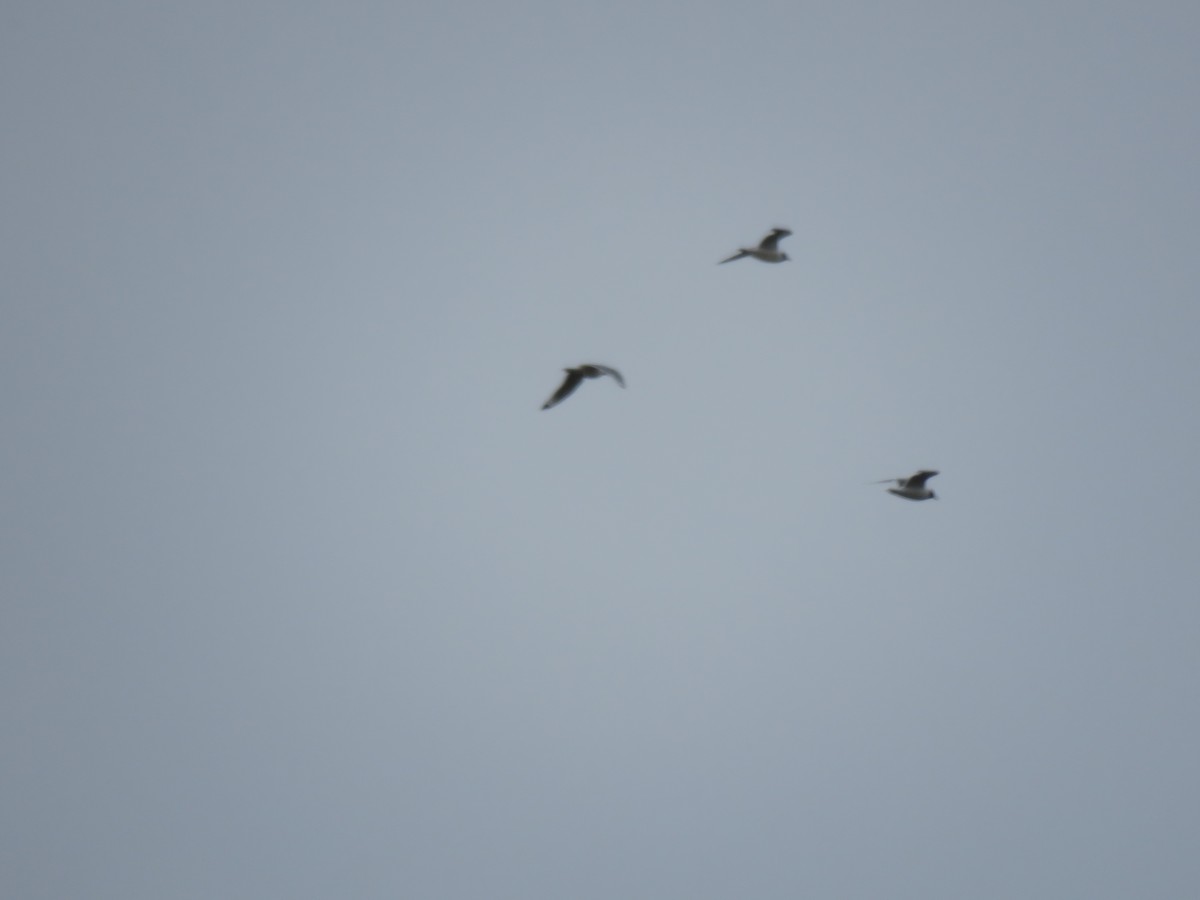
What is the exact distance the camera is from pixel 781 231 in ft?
180

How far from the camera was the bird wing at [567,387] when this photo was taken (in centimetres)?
4775

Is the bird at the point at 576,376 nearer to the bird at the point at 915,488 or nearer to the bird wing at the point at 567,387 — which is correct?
the bird wing at the point at 567,387

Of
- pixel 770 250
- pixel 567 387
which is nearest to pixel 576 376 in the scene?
pixel 567 387

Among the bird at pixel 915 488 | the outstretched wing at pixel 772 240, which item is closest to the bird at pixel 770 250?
the outstretched wing at pixel 772 240

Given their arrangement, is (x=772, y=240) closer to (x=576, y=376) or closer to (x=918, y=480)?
(x=918, y=480)

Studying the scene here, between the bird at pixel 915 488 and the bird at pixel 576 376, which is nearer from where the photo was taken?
the bird at pixel 576 376

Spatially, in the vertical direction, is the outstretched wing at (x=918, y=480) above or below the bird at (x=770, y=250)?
below

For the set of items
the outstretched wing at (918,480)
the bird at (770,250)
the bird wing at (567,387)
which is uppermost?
the bird at (770,250)

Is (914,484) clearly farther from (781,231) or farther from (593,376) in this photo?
(593,376)

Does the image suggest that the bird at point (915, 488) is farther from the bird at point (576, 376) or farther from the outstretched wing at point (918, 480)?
the bird at point (576, 376)

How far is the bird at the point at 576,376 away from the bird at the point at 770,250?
705 centimetres

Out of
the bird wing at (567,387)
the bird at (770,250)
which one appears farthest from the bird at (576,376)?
the bird at (770,250)

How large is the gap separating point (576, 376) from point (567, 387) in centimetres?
52

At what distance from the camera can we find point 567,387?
48.6 m
